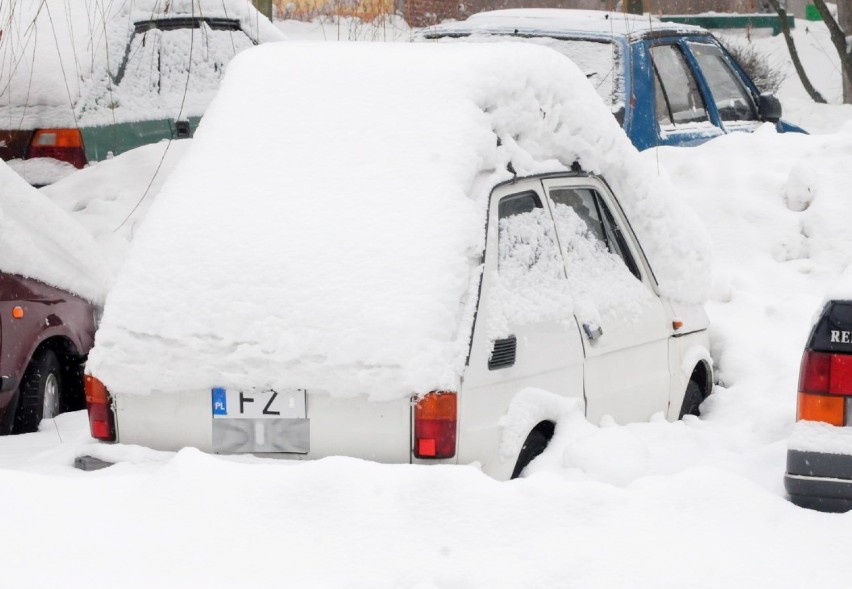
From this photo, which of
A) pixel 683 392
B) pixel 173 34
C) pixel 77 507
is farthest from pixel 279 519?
pixel 173 34

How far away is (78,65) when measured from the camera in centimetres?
895

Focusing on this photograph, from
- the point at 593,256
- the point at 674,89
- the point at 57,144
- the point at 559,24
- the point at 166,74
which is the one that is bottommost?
the point at 593,256

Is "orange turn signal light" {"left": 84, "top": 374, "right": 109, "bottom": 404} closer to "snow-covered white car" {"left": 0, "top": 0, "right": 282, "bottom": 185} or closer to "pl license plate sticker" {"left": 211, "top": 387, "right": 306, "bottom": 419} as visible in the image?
"pl license plate sticker" {"left": 211, "top": 387, "right": 306, "bottom": 419}

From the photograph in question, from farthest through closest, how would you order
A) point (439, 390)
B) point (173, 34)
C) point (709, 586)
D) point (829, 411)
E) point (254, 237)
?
point (173, 34)
point (254, 237)
point (439, 390)
point (829, 411)
point (709, 586)

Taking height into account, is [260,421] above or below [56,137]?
below

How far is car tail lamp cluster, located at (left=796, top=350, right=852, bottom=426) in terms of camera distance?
3.94 metres

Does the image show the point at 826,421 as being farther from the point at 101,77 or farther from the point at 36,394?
the point at 101,77

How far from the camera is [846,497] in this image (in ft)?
12.9

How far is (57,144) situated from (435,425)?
212 inches

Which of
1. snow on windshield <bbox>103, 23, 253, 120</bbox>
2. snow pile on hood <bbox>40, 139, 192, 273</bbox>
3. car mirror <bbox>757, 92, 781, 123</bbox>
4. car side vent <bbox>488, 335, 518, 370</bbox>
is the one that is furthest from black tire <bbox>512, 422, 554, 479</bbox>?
car mirror <bbox>757, 92, 781, 123</bbox>

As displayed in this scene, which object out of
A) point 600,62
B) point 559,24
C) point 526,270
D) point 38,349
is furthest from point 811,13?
point 526,270

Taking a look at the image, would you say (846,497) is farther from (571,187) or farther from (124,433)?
(124,433)

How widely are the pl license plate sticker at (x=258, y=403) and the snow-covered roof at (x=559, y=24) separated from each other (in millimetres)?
5212

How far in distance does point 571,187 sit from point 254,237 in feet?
4.75
